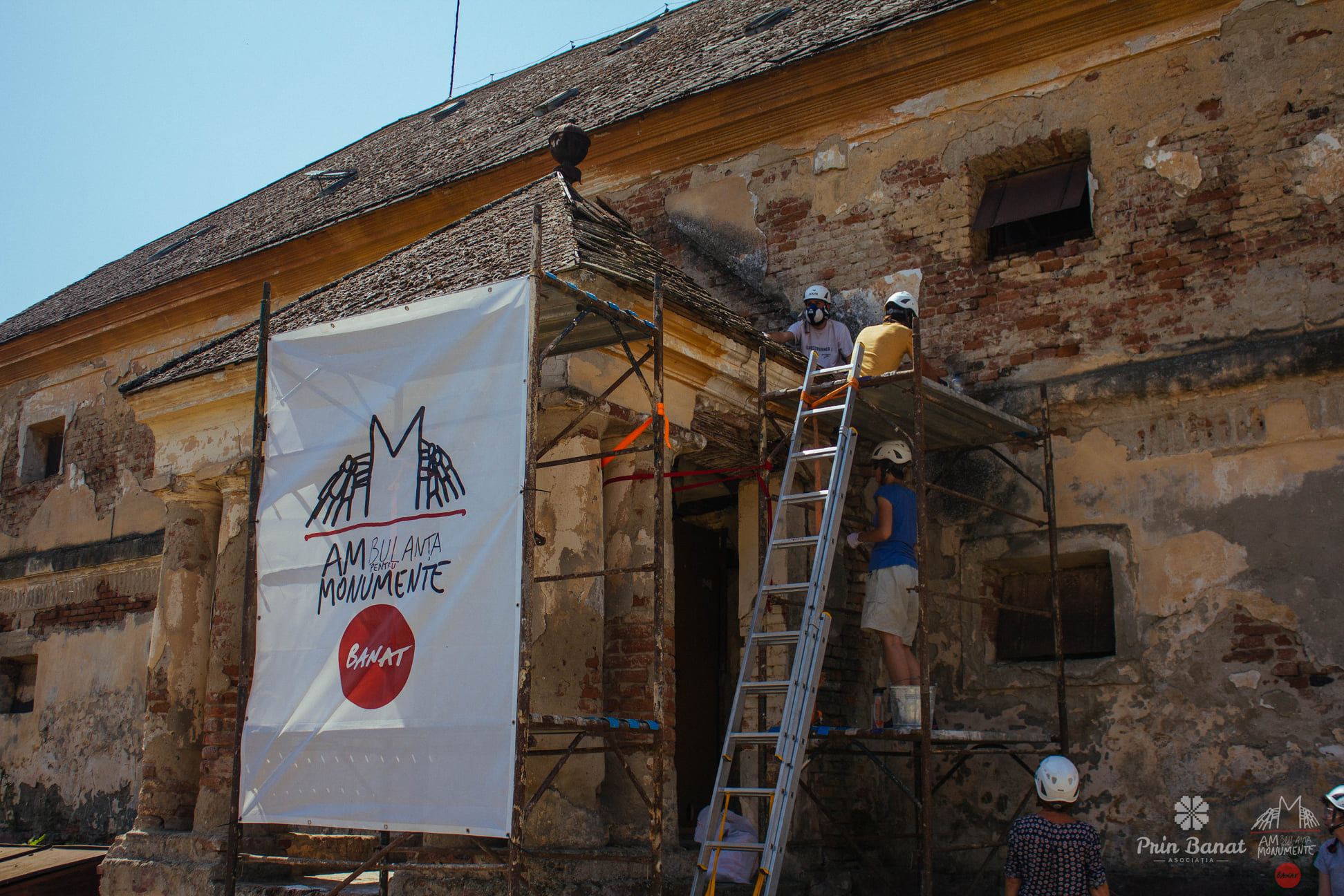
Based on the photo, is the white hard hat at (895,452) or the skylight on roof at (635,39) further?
the skylight on roof at (635,39)

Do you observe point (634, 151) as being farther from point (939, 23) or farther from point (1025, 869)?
point (1025, 869)

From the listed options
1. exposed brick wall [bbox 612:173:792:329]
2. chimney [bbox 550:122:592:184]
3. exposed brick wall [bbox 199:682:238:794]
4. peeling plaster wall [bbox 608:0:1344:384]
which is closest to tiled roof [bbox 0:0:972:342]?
exposed brick wall [bbox 612:173:792:329]

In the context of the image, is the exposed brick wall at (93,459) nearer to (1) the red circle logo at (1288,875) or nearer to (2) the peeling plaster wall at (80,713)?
(2) the peeling plaster wall at (80,713)

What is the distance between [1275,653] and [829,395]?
3156 mm

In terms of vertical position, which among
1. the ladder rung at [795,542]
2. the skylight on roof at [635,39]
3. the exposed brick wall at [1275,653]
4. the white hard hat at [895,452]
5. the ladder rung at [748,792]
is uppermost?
the skylight on roof at [635,39]

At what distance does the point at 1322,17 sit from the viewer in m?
7.69

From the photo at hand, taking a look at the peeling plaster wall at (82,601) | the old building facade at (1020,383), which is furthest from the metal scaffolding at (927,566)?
the peeling plaster wall at (82,601)

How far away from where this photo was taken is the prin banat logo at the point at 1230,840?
6758 mm

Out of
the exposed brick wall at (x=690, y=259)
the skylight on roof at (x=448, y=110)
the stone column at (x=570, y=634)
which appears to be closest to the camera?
the stone column at (x=570, y=634)

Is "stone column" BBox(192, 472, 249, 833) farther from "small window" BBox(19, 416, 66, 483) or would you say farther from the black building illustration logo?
"small window" BBox(19, 416, 66, 483)

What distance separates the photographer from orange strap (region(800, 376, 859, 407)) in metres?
6.78

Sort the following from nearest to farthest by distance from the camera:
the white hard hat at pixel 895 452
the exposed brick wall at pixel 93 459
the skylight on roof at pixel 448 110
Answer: the white hard hat at pixel 895 452, the exposed brick wall at pixel 93 459, the skylight on roof at pixel 448 110

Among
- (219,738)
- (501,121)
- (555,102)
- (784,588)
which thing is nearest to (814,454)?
(784,588)

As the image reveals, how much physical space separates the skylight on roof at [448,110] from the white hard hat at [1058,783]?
12.4 m
